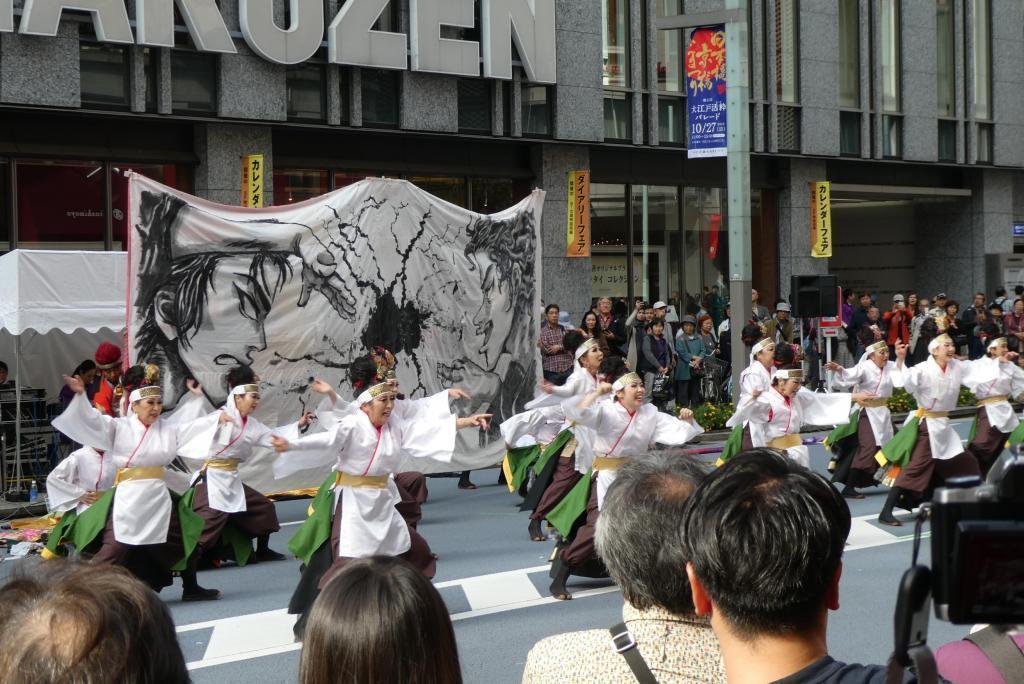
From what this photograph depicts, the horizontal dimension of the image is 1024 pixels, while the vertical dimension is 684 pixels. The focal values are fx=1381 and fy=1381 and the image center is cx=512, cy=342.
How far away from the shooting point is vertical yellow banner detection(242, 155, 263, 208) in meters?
19.5

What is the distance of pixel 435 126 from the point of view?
2144 cm

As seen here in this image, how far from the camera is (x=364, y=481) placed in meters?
8.17

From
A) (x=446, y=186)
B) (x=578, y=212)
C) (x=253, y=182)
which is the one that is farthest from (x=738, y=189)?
(x=446, y=186)

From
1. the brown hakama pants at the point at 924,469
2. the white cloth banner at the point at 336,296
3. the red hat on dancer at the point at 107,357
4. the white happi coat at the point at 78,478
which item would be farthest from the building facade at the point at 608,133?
the brown hakama pants at the point at 924,469

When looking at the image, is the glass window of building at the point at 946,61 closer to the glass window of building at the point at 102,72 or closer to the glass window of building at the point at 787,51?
the glass window of building at the point at 787,51

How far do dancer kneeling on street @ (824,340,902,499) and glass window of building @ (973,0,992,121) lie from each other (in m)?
19.1

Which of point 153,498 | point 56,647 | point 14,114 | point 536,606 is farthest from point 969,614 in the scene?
point 14,114

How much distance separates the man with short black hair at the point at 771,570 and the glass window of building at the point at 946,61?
29.1 metres

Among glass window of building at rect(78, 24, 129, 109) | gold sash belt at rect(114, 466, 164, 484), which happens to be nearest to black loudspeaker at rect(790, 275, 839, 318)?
glass window of building at rect(78, 24, 129, 109)

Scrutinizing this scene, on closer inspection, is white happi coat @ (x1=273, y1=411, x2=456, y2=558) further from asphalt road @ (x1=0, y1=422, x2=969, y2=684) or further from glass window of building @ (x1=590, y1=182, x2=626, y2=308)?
glass window of building @ (x1=590, y1=182, x2=626, y2=308)

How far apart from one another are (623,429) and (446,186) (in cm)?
1388

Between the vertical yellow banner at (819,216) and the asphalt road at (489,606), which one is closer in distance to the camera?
the asphalt road at (489,606)

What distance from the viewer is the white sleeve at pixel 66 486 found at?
9031 millimetres

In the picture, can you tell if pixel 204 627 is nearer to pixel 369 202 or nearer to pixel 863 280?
pixel 369 202
